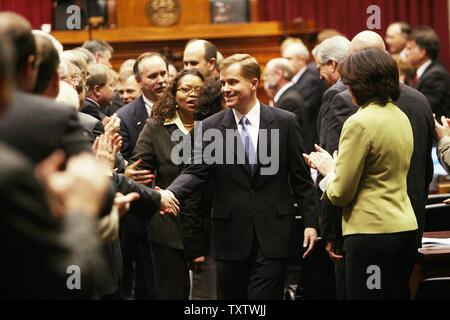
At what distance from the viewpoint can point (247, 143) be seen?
13.9 feet

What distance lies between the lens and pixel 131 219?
17.9ft

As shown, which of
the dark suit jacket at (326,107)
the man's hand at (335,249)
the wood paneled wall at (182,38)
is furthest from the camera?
the wood paneled wall at (182,38)

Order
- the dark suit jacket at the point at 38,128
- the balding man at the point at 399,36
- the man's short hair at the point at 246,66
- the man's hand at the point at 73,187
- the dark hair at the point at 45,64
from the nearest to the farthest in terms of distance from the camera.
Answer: the man's hand at the point at 73,187, the dark suit jacket at the point at 38,128, the dark hair at the point at 45,64, the man's short hair at the point at 246,66, the balding man at the point at 399,36

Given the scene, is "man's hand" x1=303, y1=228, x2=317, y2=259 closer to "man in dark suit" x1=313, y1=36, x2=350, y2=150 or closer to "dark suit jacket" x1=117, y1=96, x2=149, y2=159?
"man in dark suit" x1=313, y1=36, x2=350, y2=150

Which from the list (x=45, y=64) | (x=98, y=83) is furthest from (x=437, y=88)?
(x=45, y=64)

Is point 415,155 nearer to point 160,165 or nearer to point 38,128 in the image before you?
point 160,165

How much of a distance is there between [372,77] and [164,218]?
1.67 m

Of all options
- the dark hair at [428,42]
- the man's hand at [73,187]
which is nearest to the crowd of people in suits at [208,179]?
the man's hand at [73,187]

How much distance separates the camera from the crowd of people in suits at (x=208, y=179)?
2041 millimetres

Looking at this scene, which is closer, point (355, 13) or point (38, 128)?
point (38, 128)

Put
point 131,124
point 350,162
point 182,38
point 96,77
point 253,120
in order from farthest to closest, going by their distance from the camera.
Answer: point 182,38
point 96,77
point 131,124
point 253,120
point 350,162

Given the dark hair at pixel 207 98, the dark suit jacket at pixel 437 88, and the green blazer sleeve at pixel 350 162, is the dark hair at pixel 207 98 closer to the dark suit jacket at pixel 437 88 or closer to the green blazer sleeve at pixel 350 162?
the green blazer sleeve at pixel 350 162

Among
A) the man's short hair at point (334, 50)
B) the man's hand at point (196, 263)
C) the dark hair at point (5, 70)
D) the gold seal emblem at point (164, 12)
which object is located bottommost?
the man's hand at point (196, 263)

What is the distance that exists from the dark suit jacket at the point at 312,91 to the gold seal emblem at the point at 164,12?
288cm
